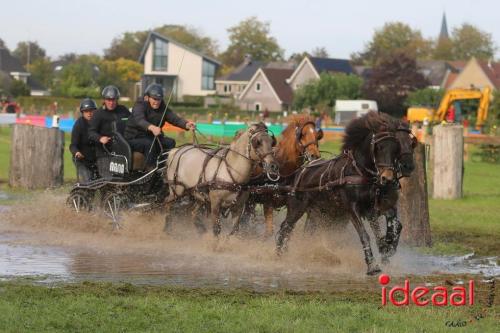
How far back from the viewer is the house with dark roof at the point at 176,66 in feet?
376

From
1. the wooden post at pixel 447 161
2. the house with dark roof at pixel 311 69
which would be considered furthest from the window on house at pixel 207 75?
the wooden post at pixel 447 161

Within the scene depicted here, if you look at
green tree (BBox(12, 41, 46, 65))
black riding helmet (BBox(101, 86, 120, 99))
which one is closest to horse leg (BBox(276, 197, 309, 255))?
black riding helmet (BBox(101, 86, 120, 99))

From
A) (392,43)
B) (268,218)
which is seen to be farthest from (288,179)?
(392,43)

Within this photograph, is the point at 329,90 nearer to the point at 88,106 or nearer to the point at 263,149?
the point at 88,106

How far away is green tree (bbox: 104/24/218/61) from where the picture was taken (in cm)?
16038

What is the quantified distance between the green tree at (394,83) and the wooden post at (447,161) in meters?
68.3

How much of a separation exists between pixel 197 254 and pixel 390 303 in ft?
14.8

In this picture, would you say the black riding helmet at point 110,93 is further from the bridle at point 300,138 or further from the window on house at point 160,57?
the window on house at point 160,57

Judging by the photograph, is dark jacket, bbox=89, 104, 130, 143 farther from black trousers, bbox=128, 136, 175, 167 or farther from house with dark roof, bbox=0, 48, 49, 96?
house with dark roof, bbox=0, 48, 49, 96

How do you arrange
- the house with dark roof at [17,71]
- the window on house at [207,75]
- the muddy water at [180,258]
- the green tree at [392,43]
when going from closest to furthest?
the muddy water at [180,258] < the house with dark roof at [17,71] < the window on house at [207,75] < the green tree at [392,43]

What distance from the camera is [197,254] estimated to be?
45.2 feet

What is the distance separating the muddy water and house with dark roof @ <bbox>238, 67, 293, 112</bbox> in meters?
91.6

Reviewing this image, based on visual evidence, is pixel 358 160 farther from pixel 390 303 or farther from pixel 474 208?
pixel 474 208

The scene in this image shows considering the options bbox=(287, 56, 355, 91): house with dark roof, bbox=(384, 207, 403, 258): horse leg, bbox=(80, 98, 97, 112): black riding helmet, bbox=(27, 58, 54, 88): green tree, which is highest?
bbox=(287, 56, 355, 91): house with dark roof
